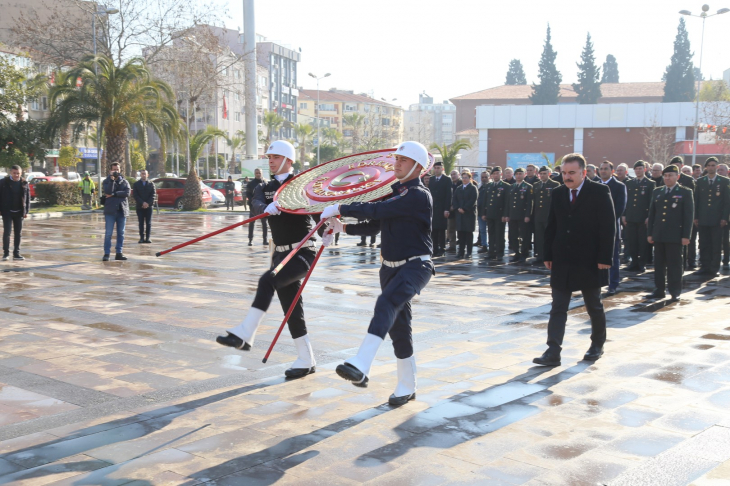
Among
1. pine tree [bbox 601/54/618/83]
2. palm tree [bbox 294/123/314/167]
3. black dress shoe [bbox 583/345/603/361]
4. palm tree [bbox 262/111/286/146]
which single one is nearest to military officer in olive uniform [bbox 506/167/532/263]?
A: black dress shoe [bbox 583/345/603/361]

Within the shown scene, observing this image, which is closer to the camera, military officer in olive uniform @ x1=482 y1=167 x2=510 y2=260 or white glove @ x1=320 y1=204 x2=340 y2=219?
white glove @ x1=320 y1=204 x2=340 y2=219

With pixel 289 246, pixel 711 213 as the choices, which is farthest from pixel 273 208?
pixel 711 213

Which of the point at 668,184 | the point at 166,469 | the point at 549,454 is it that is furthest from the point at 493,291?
the point at 166,469

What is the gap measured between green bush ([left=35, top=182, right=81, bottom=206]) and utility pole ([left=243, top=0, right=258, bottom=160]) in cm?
902

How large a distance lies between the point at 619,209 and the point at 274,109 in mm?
93270

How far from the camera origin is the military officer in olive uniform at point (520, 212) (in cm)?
1578

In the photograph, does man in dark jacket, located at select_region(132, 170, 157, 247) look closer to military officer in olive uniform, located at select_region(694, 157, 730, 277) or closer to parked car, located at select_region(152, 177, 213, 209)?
military officer in olive uniform, located at select_region(694, 157, 730, 277)

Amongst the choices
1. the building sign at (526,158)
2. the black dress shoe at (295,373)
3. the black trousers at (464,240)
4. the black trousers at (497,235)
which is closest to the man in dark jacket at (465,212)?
the black trousers at (464,240)

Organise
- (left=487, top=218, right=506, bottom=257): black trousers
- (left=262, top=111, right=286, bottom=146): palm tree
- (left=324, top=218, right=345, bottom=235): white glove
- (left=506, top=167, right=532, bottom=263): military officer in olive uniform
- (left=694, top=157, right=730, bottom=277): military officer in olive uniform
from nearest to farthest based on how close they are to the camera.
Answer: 1. (left=324, top=218, right=345, bottom=235): white glove
2. (left=694, top=157, right=730, bottom=277): military officer in olive uniform
3. (left=506, top=167, right=532, bottom=263): military officer in olive uniform
4. (left=487, top=218, right=506, bottom=257): black trousers
5. (left=262, top=111, right=286, bottom=146): palm tree

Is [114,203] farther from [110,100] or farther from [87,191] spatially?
[87,191]

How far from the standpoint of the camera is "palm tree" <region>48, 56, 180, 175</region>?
31625mm

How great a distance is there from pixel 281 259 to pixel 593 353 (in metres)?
3.03

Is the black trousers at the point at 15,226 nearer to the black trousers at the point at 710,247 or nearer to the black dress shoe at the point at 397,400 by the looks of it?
the black dress shoe at the point at 397,400

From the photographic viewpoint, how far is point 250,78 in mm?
40719
